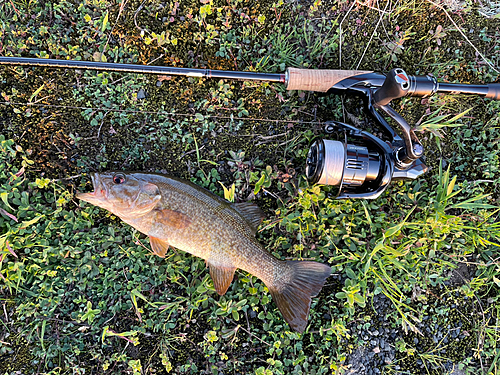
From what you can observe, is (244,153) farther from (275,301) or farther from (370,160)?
(275,301)

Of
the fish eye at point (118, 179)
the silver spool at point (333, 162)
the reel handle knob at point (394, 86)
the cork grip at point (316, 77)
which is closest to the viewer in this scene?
the reel handle knob at point (394, 86)

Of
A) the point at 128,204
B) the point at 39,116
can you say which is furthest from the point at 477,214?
the point at 39,116

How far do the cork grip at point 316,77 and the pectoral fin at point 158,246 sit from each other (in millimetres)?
1533

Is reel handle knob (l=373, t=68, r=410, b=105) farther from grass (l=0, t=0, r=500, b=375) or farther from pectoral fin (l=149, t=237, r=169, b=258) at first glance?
pectoral fin (l=149, t=237, r=169, b=258)

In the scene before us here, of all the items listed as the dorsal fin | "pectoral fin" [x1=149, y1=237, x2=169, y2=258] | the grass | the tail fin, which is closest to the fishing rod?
the grass

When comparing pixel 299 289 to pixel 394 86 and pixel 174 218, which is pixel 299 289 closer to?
pixel 174 218

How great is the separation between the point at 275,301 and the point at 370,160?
1294 millimetres

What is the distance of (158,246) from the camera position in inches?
94.3

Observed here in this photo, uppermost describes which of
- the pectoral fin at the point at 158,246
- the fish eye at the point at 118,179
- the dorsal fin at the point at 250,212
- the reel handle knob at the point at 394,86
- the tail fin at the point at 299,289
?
the reel handle knob at the point at 394,86

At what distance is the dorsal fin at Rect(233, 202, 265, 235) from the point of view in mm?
2490

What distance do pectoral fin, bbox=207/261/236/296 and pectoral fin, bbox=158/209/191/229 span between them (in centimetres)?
36

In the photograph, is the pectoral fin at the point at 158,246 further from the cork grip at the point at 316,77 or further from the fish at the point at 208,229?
the cork grip at the point at 316,77

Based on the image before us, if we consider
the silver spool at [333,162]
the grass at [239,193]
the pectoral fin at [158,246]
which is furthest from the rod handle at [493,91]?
the pectoral fin at [158,246]

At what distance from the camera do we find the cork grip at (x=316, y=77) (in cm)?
248
